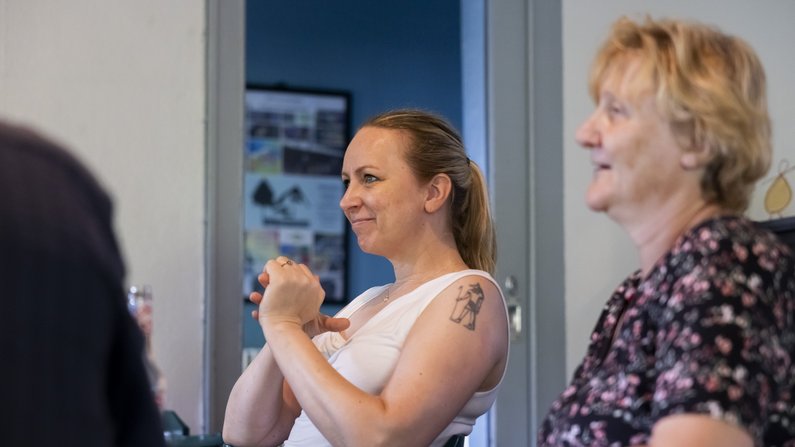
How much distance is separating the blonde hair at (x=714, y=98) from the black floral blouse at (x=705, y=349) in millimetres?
65

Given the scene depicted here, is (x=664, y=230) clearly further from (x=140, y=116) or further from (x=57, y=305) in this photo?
(x=140, y=116)

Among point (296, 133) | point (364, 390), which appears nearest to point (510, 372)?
point (364, 390)

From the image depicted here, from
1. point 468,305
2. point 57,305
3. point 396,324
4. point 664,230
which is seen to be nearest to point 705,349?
point 664,230

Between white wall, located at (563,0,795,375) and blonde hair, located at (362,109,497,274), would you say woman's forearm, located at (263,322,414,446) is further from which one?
white wall, located at (563,0,795,375)

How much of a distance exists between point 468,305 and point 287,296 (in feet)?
1.03

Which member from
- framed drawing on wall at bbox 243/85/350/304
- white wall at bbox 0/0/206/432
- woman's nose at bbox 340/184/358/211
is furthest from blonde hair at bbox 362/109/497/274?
framed drawing on wall at bbox 243/85/350/304

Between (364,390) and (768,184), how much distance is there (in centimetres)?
193

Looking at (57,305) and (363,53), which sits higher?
(363,53)

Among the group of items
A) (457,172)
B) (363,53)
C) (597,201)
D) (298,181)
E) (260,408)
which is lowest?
(260,408)

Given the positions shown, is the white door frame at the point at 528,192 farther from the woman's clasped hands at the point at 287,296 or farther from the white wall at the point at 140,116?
the woman's clasped hands at the point at 287,296

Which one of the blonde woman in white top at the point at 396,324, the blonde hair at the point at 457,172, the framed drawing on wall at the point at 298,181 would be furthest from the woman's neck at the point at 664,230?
the framed drawing on wall at the point at 298,181

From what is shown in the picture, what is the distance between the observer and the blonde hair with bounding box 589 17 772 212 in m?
1.11

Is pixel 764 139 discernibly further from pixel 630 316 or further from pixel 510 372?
pixel 510 372

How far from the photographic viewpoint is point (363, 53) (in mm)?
Result: 4395
